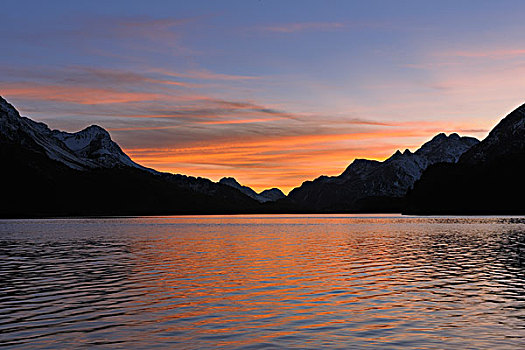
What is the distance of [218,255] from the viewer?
7581 centimetres

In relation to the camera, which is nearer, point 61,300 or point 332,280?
point 61,300

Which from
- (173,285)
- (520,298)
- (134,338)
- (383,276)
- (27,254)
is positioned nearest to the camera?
(134,338)

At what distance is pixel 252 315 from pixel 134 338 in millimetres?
8192

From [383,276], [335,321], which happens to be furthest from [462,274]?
[335,321]

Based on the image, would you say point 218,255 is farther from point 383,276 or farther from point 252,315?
point 252,315

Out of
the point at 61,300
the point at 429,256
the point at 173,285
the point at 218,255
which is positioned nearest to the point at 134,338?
the point at 61,300

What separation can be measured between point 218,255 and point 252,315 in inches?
1705

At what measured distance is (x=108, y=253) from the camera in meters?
81.1

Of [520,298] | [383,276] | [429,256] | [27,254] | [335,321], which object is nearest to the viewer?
[335,321]

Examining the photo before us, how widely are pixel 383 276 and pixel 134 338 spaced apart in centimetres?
3081

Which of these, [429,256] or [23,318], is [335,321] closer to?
[23,318]

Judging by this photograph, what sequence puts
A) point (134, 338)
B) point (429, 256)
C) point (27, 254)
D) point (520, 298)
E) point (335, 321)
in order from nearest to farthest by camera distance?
point (134, 338), point (335, 321), point (520, 298), point (429, 256), point (27, 254)

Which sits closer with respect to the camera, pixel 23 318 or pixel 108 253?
pixel 23 318

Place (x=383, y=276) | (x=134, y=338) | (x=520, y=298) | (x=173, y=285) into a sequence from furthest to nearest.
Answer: (x=383, y=276) → (x=173, y=285) → (x=520, y=298) → (x=134, y=338)
